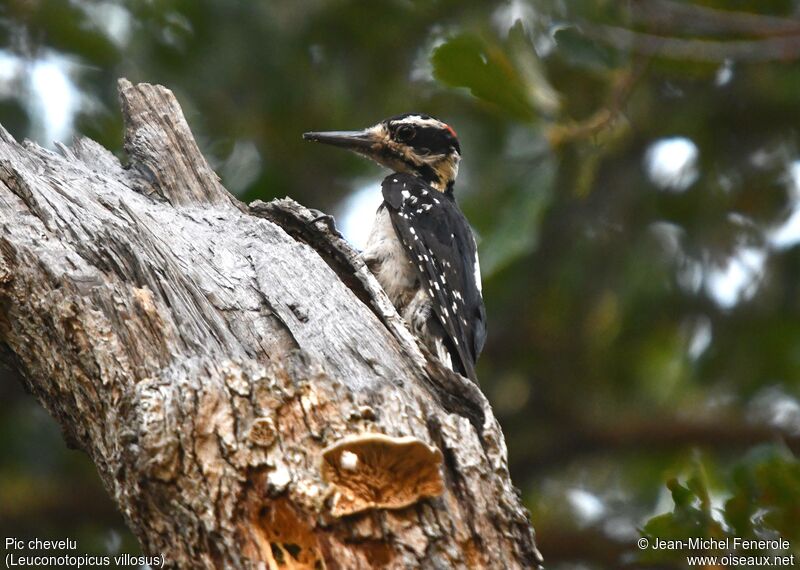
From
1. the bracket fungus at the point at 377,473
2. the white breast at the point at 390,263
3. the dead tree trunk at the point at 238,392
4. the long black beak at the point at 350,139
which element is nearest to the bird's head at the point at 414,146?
the long black beak at the point at 350,139

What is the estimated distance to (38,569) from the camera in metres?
5.79

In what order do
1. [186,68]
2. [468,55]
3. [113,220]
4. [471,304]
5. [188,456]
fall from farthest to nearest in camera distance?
[186,68] < [471,304] < [468,55] < [113,220] < [188,456]

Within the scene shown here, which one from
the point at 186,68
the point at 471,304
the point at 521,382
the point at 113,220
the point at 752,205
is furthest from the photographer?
the point at 521,382

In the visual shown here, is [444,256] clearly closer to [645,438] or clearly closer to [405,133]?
[405,133]

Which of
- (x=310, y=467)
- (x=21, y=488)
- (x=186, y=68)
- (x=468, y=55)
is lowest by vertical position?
(x=310, y=467)

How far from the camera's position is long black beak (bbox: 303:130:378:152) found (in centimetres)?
480

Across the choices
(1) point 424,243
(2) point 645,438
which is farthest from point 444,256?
(2) point 645,438

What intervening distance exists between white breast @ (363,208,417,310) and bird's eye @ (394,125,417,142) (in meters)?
0.55

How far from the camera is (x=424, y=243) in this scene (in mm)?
4461

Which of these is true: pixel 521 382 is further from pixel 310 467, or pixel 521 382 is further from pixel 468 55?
pixel 310 467

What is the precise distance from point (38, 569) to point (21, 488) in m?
0.45

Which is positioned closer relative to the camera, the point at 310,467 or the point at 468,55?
the point at 310,467

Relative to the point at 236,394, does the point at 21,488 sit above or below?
above

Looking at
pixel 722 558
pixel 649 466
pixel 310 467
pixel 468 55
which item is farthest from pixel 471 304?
pixel 649 466
